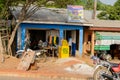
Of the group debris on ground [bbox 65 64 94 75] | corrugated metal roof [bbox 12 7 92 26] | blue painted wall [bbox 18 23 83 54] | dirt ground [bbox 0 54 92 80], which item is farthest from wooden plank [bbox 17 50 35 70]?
blue painted wall [bbox 18 23 83 54]

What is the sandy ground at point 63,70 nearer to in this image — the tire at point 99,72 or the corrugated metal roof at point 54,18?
the tire at point 99,72

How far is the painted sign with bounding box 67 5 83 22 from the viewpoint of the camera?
25719 millimetres

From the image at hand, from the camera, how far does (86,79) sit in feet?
50.3

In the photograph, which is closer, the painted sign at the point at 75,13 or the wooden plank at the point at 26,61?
the wooden plank at the point at 26,61

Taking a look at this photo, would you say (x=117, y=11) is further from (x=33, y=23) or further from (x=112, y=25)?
(x=33, y=23)

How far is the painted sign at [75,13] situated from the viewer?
84.4 ft

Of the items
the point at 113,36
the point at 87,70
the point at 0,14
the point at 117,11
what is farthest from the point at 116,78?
the point at 117,11

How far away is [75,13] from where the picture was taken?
2616 centimetres

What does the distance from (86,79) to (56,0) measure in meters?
7.86

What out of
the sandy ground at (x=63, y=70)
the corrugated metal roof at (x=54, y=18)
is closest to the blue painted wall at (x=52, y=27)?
the corrugated metal roof at (x=54, y=18)

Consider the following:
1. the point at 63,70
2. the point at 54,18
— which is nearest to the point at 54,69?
the point at 63,70

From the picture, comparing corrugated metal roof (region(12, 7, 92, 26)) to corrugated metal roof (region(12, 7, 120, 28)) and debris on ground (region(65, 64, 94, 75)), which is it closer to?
corrugated metal roof (region(12, 7, 120, 28))

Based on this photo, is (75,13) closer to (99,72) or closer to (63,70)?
(63,70)

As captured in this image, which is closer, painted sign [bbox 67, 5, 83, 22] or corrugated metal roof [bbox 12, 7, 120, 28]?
corrugated metal roof [bbox 12, 7, 120, 28]
